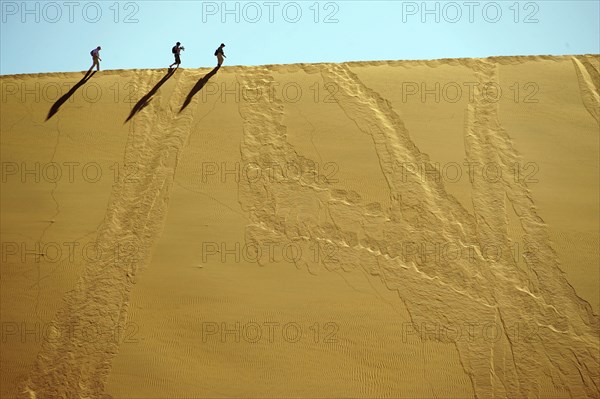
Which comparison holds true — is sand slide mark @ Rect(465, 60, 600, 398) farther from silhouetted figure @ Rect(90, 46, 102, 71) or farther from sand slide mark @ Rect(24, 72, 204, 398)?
silhouetted figure @ Rect(90, 46, 102, 71)

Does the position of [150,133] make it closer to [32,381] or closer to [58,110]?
[58,110]

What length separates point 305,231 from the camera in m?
6.76

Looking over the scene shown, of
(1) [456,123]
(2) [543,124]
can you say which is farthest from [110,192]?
(2) [543,124]

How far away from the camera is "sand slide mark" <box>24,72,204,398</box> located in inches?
232

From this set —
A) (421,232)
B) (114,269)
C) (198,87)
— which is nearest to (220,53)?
(198,87)

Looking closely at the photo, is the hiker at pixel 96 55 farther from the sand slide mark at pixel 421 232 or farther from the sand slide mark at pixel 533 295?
the sand slide mark at pixel 533 295

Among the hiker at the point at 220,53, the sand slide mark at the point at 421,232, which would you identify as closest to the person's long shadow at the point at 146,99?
the hiker at the point at 220,53

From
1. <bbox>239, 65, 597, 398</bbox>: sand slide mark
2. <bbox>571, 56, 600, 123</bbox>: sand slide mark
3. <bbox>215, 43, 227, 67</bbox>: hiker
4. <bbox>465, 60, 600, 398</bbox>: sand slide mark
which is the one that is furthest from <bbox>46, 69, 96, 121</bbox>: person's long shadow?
<bbox>571, 56, 600, 123</bbox>: sand slide mark

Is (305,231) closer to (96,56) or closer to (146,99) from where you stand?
(146,99)

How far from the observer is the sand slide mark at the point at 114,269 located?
5.89 metres

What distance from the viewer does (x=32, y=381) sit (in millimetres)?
5887

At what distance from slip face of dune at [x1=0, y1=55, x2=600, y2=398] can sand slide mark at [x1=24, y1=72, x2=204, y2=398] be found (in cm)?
3

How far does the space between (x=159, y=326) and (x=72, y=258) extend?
5.56 ft

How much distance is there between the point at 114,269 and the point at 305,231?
8.68ft
